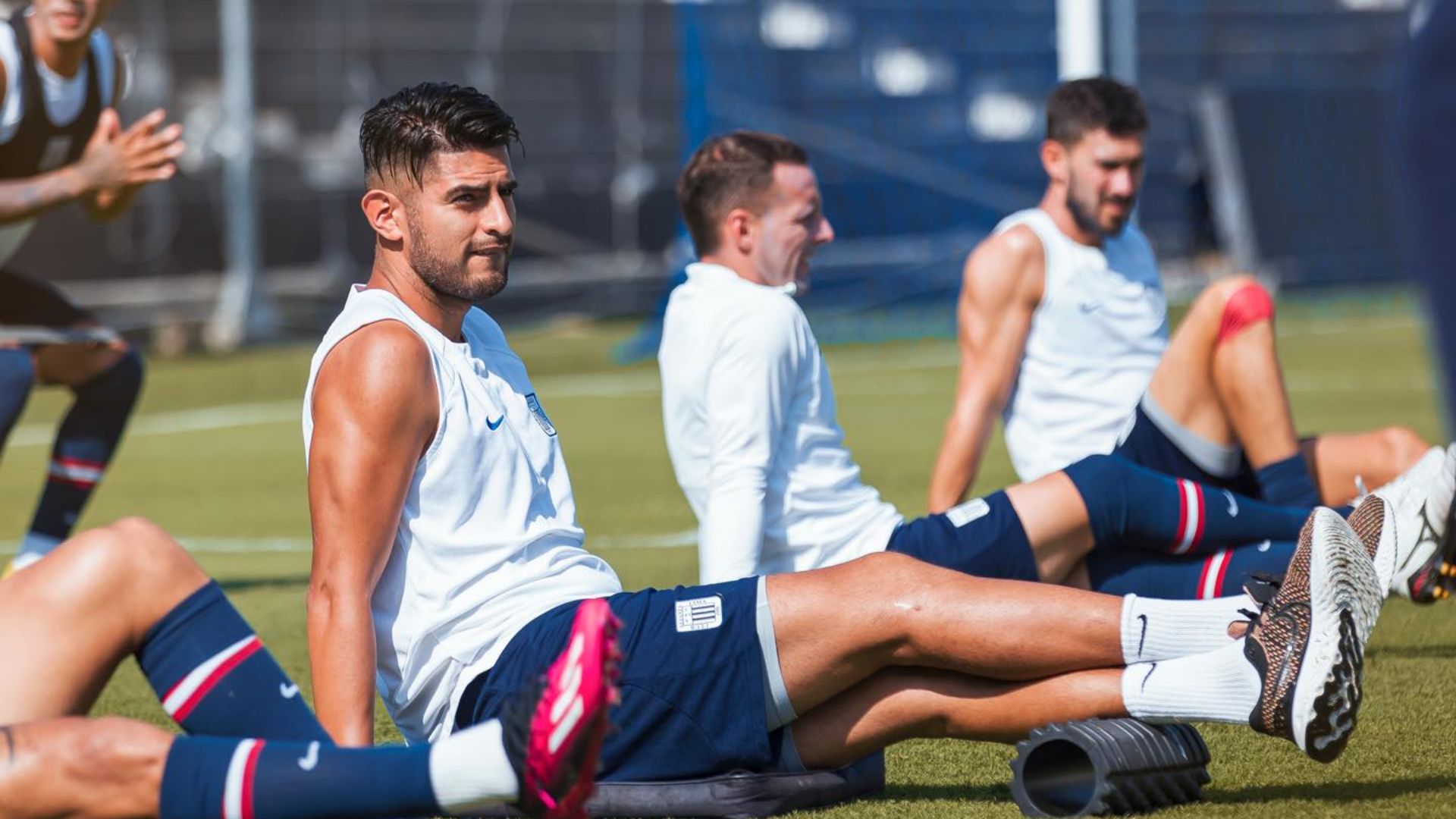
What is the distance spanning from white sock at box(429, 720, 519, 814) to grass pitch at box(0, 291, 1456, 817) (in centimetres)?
107

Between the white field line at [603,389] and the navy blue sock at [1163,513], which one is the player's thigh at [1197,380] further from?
the white field line at [603,389]

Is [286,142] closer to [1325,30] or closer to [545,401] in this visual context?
[545,401]

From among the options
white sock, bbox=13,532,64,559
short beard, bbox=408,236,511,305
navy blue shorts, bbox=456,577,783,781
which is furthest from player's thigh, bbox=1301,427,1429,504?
white sock, bbox=13,532,64,559

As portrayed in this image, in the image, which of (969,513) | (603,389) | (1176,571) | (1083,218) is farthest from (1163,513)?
(603,389)

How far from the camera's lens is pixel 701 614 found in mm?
3574

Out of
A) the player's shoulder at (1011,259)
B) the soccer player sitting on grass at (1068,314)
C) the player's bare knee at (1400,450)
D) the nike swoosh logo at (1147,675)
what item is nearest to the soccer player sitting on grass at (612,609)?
the nike swoosh logo at (1147,675)

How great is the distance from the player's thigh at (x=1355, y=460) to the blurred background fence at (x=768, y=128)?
10228 millimetres

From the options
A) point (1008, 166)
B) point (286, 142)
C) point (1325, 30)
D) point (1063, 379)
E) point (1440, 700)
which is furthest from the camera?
point (1325, 30)

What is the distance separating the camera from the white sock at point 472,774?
9.34ft

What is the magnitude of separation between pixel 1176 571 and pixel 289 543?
4.45 meters

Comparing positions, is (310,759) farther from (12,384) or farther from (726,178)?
(12,384)

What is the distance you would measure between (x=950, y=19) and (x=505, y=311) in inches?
217

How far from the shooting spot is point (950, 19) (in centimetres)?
1972

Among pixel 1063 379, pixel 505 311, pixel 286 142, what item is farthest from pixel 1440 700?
pixel 286 142
